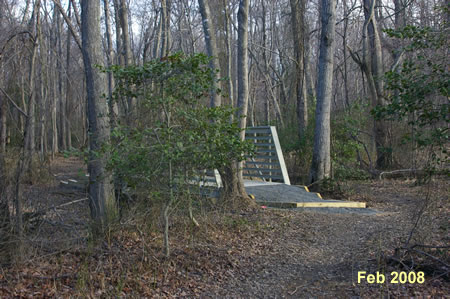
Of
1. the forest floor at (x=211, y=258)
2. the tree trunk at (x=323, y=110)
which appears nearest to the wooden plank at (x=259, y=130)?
the tree trunk at (x=323, y=110)

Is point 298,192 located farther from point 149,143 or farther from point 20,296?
point 20,296

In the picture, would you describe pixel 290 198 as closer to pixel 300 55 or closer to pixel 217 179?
pixel 217 179

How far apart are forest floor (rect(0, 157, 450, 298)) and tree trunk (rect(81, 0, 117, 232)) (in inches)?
11.5

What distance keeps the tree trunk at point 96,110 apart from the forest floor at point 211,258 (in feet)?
0.96

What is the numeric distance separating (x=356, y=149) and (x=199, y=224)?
8413 millimetres

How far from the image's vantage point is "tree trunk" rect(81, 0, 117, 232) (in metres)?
6.12

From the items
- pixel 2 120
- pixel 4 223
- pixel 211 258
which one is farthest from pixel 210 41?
pixel 4 223

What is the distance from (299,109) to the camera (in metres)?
16.0

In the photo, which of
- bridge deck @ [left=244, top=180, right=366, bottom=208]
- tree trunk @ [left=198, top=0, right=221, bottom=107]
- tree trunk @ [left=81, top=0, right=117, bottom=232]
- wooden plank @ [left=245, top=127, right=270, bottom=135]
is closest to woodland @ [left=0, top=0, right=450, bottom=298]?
tree trunk @ [left=81, top=0, right=117, bottom=232]

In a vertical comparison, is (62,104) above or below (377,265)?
above

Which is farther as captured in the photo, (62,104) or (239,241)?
(62,104)

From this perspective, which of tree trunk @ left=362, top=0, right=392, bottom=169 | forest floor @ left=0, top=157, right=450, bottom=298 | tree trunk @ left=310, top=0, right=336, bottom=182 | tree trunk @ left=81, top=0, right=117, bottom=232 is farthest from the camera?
tree trunk @ left=362, top=0, right=392, bottom=169

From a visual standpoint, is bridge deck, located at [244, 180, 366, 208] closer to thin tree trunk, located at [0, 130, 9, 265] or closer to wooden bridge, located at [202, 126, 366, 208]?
→ wooden bridge, located at [202, 126, 366, 208]

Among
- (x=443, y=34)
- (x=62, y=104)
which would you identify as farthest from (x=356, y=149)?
(x=62, y=104)
